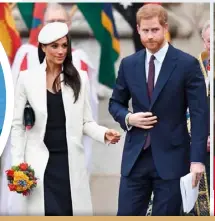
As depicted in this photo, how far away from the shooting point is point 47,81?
436 cm

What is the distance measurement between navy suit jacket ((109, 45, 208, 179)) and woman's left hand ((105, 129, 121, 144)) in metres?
0.13

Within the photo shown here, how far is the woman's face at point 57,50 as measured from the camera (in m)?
4.33

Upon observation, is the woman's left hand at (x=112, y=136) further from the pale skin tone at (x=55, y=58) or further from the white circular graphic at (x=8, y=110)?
the white circular graphic at (x=8, y=110)

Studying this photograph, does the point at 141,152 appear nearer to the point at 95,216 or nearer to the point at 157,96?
the point at 157,96

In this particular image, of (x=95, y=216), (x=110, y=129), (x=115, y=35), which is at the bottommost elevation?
(x=95, y=216)

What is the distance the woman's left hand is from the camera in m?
4.26

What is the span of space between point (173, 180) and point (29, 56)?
59.4 inches

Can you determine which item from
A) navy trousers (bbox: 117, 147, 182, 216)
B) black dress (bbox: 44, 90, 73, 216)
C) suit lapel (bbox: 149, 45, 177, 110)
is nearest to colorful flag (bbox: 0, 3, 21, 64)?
black dress (bbox: 44, 90, 73, 216)

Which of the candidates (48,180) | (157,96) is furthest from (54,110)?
(157,96)

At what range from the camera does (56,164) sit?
14.2 ft

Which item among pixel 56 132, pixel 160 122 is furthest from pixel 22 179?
pixel 160 122

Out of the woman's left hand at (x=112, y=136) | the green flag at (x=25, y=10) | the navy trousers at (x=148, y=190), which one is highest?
the green flag at (x=25, y=10)

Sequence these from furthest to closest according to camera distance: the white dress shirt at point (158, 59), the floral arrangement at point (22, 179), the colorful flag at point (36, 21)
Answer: the colorful flag at point (36, 21) → the floral arrangement at point (22, 179) → the white dress shirt at point (158, 59)

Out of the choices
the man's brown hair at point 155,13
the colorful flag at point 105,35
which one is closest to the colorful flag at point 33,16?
the colorful flag at point 105,35
